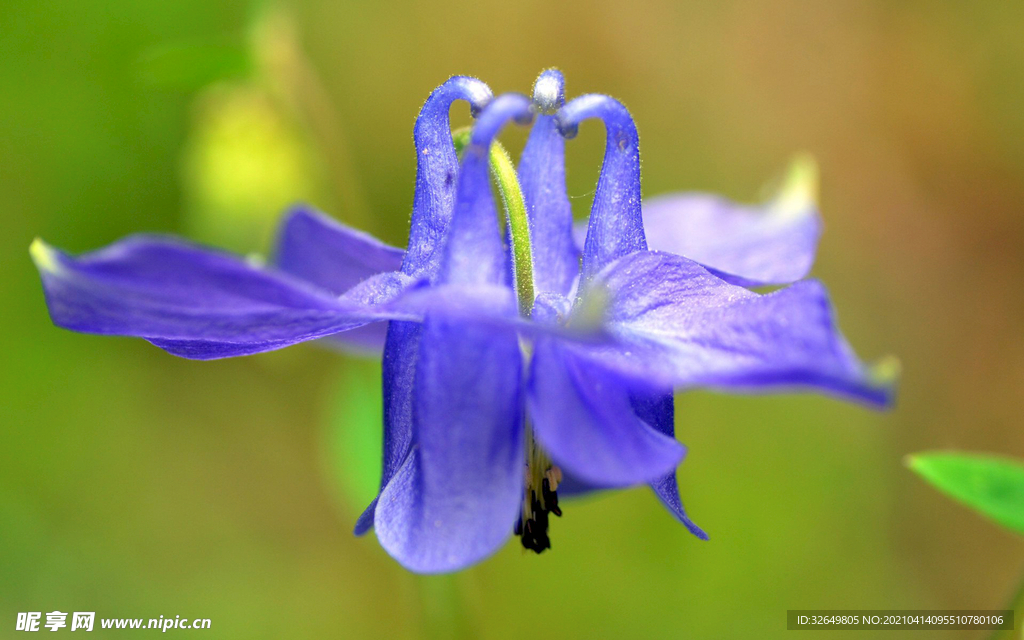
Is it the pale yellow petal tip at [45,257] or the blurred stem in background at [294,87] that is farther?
the blurred stem in background at [294,87]

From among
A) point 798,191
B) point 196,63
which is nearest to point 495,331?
point 798,191

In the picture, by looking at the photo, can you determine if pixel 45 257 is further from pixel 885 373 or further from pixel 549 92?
pixel 885 373

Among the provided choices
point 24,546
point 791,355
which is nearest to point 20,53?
point 24,546

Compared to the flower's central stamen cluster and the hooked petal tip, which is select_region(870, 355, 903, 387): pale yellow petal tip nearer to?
the flower's central stamen cluster

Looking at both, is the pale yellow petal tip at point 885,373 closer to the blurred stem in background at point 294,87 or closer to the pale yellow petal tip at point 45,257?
the pale yellow petal tip at point 45,257

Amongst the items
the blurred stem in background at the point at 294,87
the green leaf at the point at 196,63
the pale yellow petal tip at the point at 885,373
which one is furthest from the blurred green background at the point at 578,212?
the pale yellow petal tip at the point at 885,373

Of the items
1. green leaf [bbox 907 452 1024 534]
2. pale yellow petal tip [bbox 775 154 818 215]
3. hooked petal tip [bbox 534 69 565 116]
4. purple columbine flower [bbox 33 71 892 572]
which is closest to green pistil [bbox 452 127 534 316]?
purple columbine flower [bbox 33 71 892 572]
